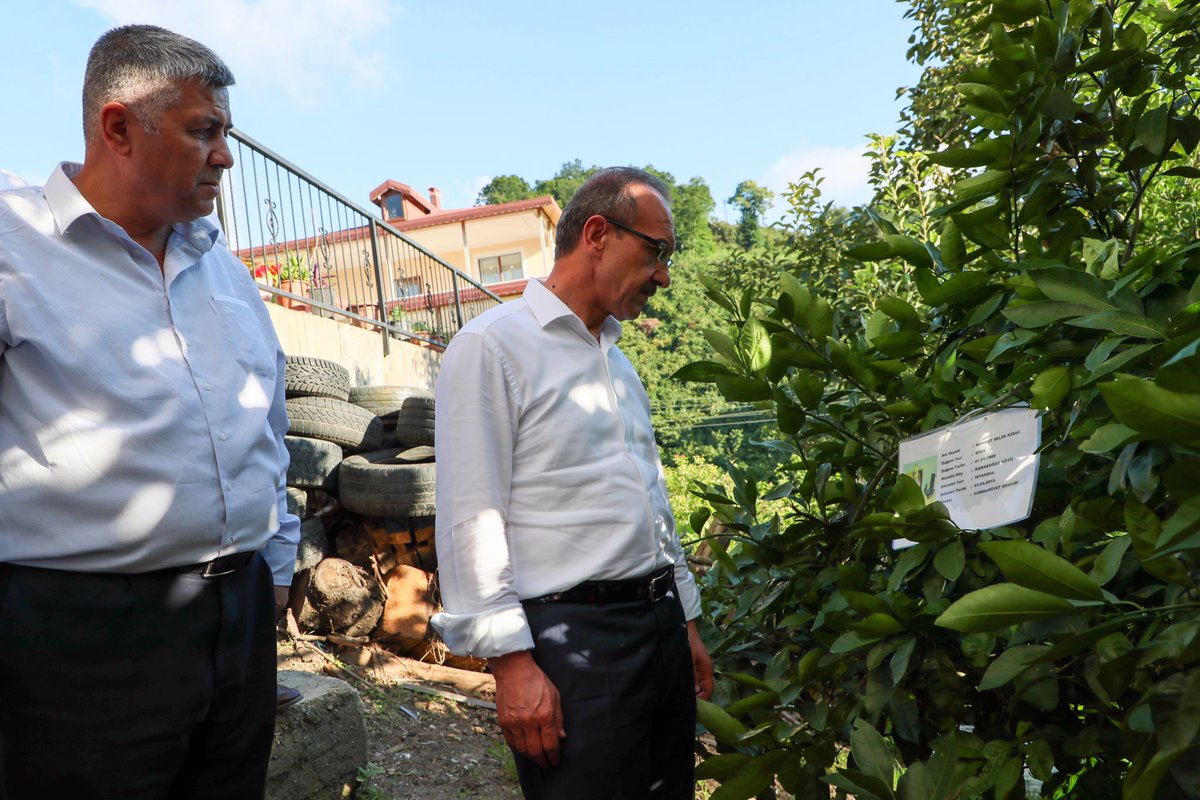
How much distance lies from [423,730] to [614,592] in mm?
3086

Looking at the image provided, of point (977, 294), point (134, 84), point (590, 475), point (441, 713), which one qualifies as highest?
point (134, 84)

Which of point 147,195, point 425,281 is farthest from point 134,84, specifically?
point 425,281

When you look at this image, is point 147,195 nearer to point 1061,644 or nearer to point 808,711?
point 808,711

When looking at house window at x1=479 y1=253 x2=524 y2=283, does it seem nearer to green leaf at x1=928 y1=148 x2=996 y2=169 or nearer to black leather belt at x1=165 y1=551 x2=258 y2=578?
black leather belt at x1=165 y1=551 x2=258 y2=578

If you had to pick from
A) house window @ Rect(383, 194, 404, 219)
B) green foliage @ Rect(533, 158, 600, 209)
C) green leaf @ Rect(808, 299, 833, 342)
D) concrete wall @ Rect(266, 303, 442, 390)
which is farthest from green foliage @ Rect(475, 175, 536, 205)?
green leaf @ Rect(808, 299, 833, 342)

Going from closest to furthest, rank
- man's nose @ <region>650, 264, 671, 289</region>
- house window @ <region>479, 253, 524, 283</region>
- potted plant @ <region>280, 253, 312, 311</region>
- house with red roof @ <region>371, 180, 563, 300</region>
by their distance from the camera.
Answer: man's nose @ <region>650, 264, 671, 289</region>, potted plant @ <region>280, 253, 312, 311</region>, house with red roof @ <region>371, 180, 563, 300</region>, house window @ <region>479, 253, 524, 283</region>

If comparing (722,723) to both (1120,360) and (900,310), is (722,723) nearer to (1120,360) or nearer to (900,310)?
(900,310)

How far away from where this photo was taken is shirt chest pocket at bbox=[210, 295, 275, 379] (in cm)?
206

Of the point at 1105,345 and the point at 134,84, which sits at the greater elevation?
the point at 134,84

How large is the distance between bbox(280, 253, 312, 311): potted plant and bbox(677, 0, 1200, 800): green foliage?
6.71 metres

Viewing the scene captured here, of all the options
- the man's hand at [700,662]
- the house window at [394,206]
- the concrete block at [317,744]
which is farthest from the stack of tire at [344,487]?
the house window at [394,206]

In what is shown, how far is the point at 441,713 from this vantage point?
4.98 m

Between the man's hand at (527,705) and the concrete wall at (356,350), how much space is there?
184 inches

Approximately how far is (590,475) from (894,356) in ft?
2.08
